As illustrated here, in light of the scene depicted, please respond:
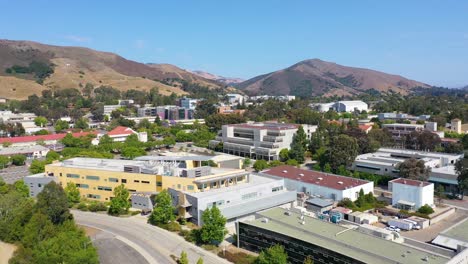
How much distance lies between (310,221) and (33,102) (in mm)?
69910

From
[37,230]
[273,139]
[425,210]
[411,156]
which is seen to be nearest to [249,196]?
[425,210]

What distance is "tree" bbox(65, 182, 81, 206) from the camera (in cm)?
2696

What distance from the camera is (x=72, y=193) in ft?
88.9

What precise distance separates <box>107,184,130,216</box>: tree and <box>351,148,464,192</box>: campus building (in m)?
19.3

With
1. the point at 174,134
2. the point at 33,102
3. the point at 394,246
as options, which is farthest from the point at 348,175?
the point at 33,102

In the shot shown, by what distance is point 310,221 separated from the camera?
18.6 m

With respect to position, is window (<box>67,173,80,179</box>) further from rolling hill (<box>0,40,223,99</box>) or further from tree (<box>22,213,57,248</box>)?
rolling hill (<box>0,40,223,99</box>)

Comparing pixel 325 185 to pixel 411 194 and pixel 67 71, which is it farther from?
pixel 67 71

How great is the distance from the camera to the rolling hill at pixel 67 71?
98.4 meters

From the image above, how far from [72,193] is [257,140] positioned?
2168 cm

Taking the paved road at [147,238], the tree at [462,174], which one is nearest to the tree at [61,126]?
the paved road at [147,238]

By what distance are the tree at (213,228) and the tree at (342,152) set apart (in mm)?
15964

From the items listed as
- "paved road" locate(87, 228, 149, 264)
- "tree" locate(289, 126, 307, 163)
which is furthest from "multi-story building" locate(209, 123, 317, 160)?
"paved road" locate(87, 228, 149, 264)

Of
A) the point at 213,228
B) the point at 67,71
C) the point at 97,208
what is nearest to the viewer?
the point at 213,228
